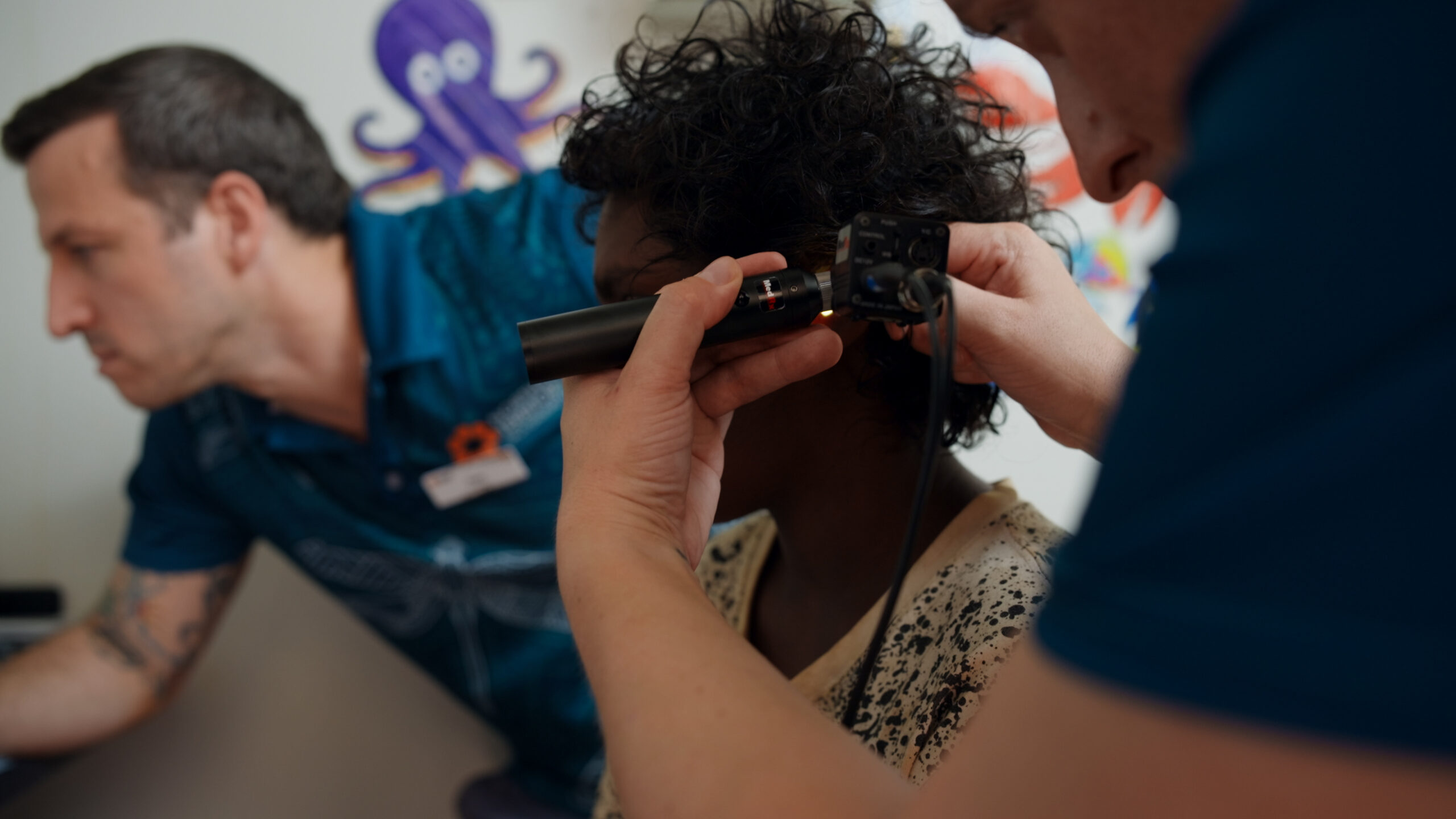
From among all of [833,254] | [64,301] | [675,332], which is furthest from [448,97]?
[675,332]

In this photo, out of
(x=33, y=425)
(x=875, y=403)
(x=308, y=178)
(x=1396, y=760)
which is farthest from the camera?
(x=33, y=425)

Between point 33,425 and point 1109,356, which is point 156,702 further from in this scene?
point 1109,356

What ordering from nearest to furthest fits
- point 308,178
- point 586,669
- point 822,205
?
point 586,669
point 822,205
point 308,178

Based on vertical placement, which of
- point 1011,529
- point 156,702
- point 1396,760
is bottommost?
point 156,702

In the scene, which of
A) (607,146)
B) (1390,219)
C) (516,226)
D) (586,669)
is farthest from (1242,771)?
(516,226)

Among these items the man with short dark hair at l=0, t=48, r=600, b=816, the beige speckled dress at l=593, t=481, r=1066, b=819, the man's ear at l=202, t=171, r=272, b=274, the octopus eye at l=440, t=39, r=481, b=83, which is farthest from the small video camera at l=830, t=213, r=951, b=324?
the octopus eye at l=440, t=39, r=481, b=83

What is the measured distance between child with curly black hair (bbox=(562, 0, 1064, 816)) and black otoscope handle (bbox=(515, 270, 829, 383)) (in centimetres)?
13

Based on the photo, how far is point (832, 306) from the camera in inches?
23.7

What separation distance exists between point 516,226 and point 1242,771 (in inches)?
53.1

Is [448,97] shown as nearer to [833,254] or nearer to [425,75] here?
[425,75]

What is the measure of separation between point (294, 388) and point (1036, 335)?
1.20m

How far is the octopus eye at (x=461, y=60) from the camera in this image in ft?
5.16

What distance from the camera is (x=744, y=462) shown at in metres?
0.80

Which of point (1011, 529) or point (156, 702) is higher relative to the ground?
point (1011, 529)
